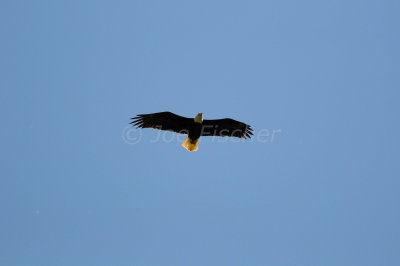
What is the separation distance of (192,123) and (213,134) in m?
1.21

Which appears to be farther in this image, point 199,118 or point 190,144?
point 190,144

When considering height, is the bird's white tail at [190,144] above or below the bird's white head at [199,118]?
below

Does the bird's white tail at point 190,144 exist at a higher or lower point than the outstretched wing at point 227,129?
lower

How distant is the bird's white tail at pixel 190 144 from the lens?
2270 cm

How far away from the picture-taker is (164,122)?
871 inches

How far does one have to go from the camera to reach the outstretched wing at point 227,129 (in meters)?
22.2

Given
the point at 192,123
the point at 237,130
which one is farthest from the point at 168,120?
the point at 237,130

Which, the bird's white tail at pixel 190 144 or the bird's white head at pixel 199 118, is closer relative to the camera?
the bird's white head at pixel 199 118

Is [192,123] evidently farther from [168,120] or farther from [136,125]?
[136,125]

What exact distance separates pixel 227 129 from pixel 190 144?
5.81 feet

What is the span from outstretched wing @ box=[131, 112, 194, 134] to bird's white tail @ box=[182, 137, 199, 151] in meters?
0.57

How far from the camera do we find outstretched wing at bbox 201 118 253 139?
22250mm

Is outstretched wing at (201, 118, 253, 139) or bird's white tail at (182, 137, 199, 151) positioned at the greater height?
outstretched wing at (201, 118, 253, 139)

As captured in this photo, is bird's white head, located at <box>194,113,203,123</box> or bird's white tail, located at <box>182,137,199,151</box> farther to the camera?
bird's white tail, located at <box>182,137,199,151</box>
